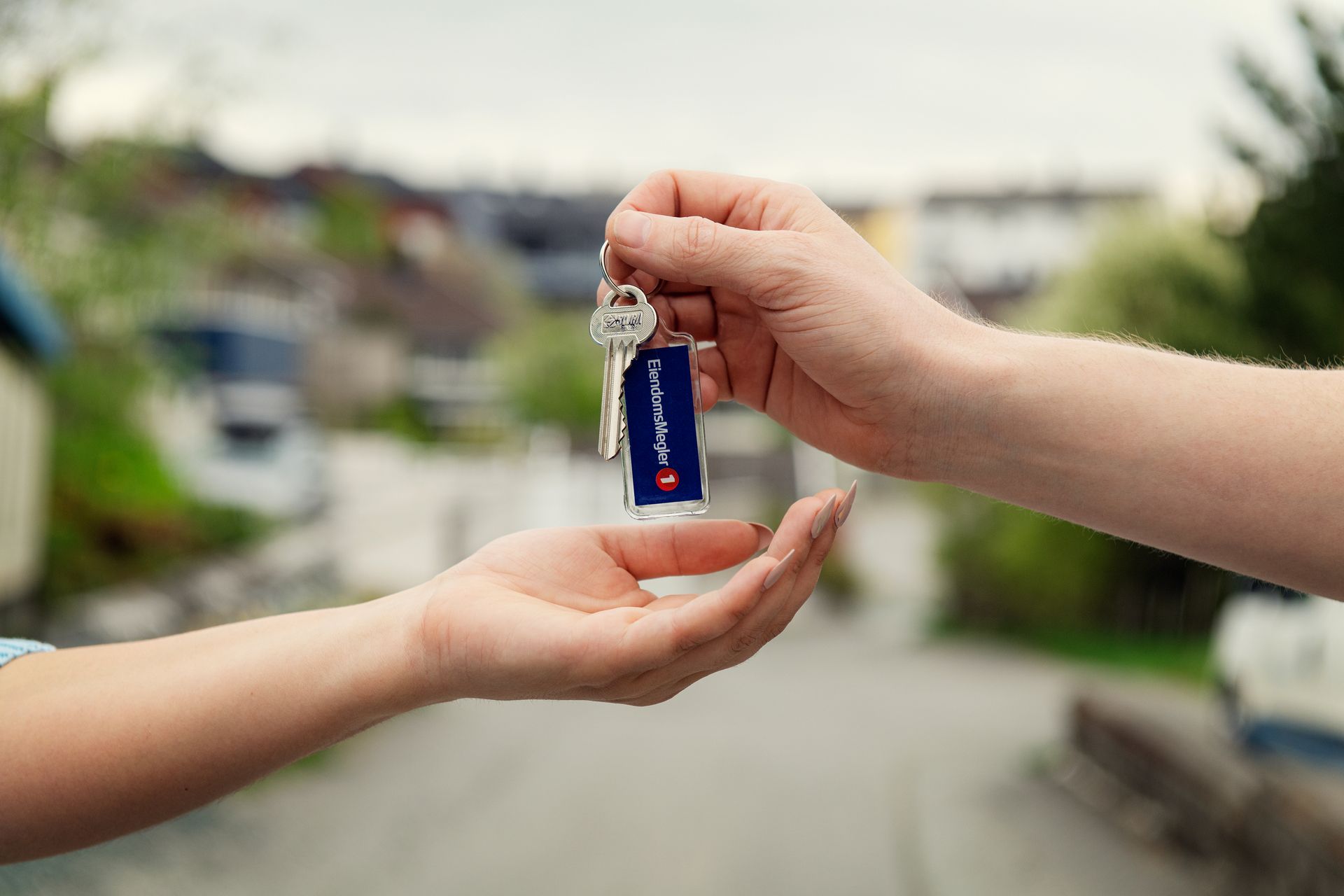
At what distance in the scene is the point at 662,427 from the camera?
1.53m

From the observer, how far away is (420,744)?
7.02 metres

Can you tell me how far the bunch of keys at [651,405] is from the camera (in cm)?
151

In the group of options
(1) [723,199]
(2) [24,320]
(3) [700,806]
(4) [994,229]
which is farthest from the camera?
(4) [994,229]

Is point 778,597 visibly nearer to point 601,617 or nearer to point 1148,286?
point 601,617

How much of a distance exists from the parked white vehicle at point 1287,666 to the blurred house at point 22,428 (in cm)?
697

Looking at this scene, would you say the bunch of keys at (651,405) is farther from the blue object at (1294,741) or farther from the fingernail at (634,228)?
the blue object at (1294,741)

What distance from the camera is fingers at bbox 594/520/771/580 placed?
1.38m

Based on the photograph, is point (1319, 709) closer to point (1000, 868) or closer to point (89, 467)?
point (1000, 868)

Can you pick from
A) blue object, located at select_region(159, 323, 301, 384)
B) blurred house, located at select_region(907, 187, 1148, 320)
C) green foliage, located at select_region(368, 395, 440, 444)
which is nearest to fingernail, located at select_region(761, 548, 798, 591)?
blue object, located at select_region(159, 323, 301, 384)

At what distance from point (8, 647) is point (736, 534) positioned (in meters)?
0.98

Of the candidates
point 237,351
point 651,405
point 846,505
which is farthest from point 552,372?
point 846,505

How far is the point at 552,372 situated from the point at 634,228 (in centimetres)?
2598

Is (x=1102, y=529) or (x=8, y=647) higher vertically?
(x=1102, y=529)

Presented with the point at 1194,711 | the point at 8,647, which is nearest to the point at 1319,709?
the point at 1194,711
